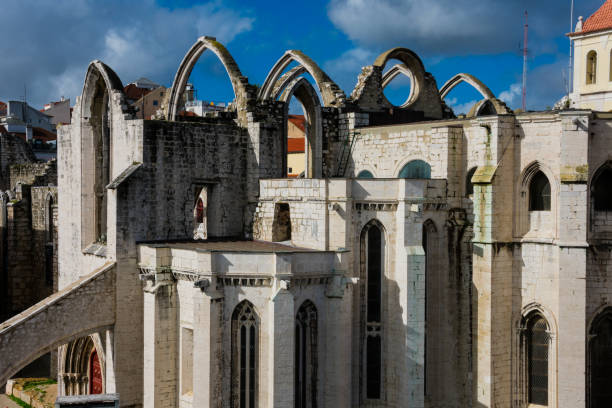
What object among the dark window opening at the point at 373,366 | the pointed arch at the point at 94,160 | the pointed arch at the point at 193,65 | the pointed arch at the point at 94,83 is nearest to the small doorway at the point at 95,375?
the pointed arch at the point at 94,160

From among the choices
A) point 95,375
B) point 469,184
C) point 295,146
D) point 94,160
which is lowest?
point 95,375

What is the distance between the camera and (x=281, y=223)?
84.9ft

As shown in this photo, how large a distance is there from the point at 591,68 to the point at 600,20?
261cm

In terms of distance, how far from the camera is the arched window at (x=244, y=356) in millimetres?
21875

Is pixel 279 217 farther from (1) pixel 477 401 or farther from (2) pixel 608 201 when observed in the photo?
(2) pixel 608 201

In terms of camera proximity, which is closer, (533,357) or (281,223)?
(533,357)

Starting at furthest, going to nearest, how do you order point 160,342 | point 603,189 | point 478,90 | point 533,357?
point 478,90 → point 533,357 → point 160,342 → point 603,189

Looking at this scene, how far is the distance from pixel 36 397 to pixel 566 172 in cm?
2180

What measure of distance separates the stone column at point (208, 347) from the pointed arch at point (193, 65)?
8554 mm

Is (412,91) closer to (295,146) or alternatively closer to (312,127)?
(312,127)

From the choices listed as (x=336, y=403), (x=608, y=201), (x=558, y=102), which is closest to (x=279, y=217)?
(x=336, y=403)

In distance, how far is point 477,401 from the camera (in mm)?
24016

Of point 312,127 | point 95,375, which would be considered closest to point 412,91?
point 312,127

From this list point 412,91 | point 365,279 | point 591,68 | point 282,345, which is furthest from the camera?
point 591,68
